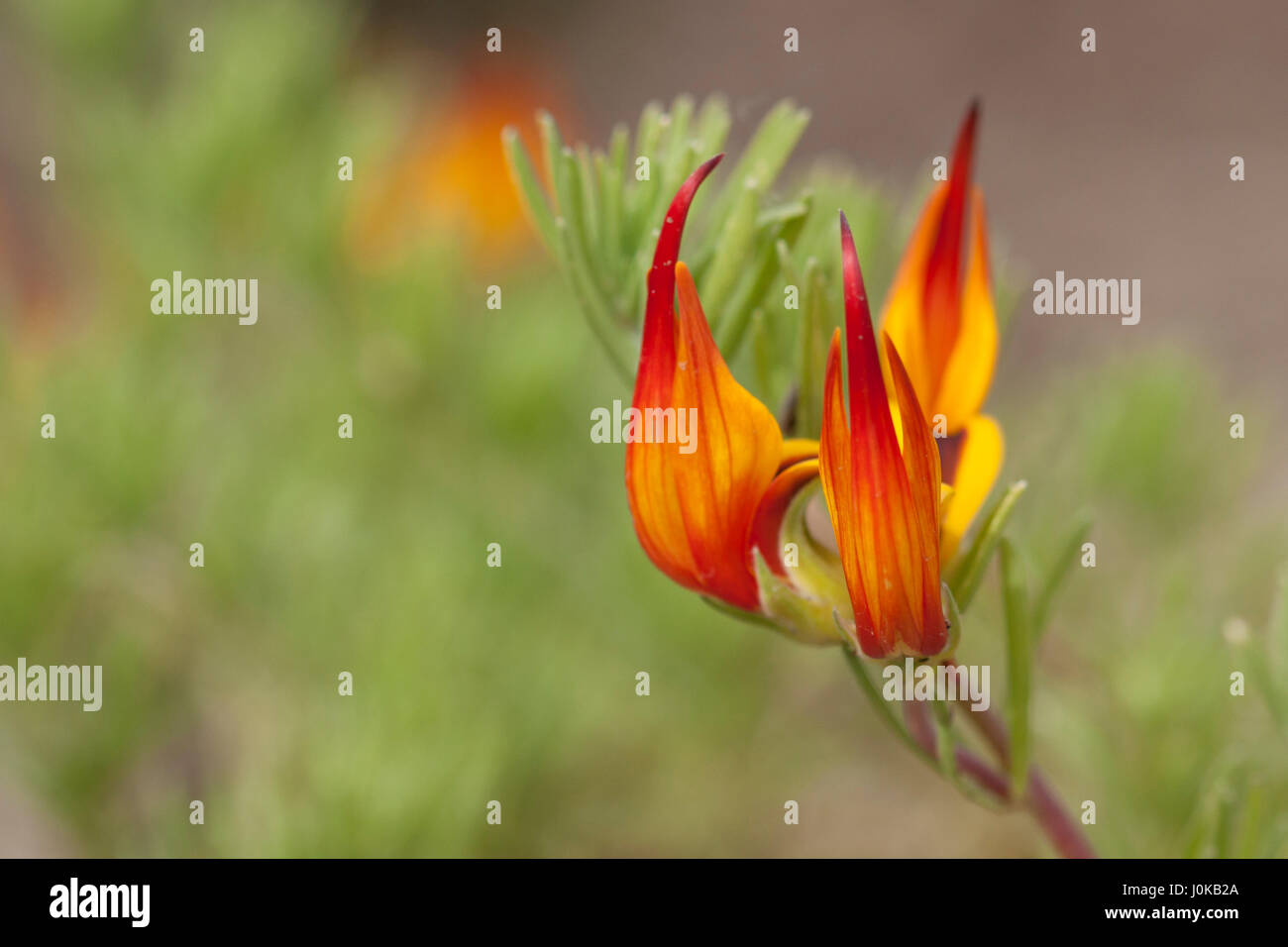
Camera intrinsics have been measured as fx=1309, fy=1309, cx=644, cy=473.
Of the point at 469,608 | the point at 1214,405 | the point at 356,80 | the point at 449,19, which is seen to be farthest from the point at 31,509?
the point at 449,19

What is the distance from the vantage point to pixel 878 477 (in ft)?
0.95

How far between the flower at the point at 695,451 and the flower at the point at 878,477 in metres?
0.02

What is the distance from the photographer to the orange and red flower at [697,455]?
0.29m

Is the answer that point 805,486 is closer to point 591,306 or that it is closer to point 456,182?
point 591,306

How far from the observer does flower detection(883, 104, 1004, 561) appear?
0.35m

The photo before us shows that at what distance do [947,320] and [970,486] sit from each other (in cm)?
6

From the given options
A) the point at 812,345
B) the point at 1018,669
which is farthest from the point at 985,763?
the point at 812,345

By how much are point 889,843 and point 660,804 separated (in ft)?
0.66

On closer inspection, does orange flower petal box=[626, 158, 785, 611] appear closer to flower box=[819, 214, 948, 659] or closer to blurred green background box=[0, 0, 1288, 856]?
flower box=[819, 214, 948, 659]

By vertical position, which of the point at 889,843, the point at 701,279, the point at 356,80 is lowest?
the point at 889,843

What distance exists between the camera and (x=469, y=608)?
0.79m

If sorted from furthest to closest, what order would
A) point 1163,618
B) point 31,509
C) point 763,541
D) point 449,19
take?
point 449,19, point 31,509, point 1163,618, point 763,541

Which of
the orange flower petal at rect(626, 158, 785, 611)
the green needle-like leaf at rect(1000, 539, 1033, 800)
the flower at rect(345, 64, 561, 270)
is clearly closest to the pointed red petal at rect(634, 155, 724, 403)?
the orange flower petal at rect(626, 158, 785, 611)

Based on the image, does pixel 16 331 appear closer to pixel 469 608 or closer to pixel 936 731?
pixel 469 608
